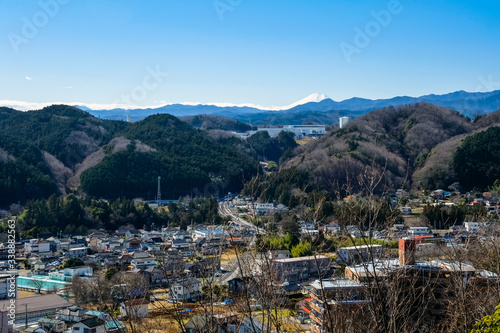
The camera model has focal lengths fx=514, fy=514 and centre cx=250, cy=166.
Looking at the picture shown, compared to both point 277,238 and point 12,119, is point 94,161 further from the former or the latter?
point 277,238

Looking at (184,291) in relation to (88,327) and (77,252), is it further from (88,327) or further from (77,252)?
(77,252)

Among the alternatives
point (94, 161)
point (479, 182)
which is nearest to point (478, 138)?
point (479, 182)

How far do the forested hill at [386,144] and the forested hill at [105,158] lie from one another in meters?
3.71

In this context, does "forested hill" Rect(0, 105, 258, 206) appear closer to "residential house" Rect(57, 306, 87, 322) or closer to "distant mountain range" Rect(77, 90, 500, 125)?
"residential house" Rect(57, 306, 87, 322)

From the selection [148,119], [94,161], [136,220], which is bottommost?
[136,220]

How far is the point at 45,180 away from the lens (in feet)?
66.7

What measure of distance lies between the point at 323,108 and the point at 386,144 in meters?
74.8

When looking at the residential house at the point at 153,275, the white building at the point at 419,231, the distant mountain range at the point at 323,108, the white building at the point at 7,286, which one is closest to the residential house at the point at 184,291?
the white building at the point at 7,286

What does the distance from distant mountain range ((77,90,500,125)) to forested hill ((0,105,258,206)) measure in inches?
1100

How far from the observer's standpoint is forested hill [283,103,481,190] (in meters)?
21.6

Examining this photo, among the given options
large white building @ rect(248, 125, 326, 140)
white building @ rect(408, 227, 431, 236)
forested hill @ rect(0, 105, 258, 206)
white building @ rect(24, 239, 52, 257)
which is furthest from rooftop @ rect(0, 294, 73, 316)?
large white building @ rect(248, 125, 326, 140)

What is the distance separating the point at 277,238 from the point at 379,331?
33.3 ft

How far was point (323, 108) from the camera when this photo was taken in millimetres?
99625

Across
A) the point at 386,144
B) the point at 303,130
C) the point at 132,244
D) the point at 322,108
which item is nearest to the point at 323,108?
the point at 322,108
